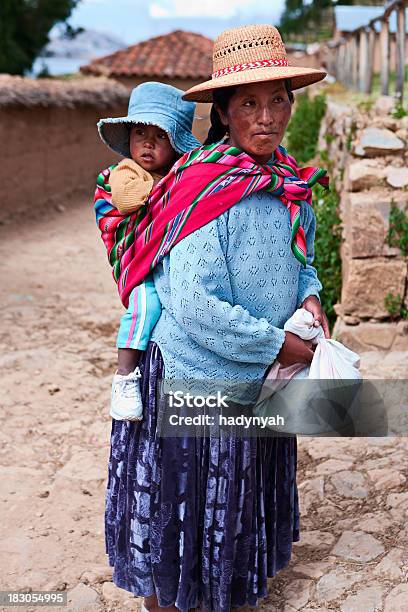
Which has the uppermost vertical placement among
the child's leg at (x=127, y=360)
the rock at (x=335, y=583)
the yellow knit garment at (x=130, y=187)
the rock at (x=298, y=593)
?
the yellow knit garment at (x=130, y=187)

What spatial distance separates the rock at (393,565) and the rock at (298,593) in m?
0.26

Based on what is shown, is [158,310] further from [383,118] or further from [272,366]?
[383,118]

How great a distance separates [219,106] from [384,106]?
178 inches

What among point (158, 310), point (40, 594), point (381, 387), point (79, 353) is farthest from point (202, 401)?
point (79, 353)

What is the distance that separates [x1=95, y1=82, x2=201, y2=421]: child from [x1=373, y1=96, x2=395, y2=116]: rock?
3.97 meters

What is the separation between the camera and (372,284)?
16.1ft

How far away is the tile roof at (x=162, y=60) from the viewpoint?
18.0 metres

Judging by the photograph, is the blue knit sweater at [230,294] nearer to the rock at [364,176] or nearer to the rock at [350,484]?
the rock at [350,484]

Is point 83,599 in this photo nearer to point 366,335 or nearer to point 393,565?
point 393,565

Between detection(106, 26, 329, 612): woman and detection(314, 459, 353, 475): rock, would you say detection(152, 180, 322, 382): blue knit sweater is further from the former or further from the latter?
detection(314, 459, 353, 475): rock

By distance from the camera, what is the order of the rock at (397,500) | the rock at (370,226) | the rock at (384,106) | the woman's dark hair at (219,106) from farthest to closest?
the rock at (384,106), the rock at (370,226), the rock at (397,500), the woman's dark hair at (219,106)

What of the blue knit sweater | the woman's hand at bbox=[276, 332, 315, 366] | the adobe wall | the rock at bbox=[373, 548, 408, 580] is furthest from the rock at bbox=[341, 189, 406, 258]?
the adobe wall

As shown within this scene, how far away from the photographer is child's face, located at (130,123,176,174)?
7.55 ft

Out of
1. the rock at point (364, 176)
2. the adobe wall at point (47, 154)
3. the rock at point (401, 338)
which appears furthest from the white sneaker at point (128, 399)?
the adobe wall at point (47, 154)
